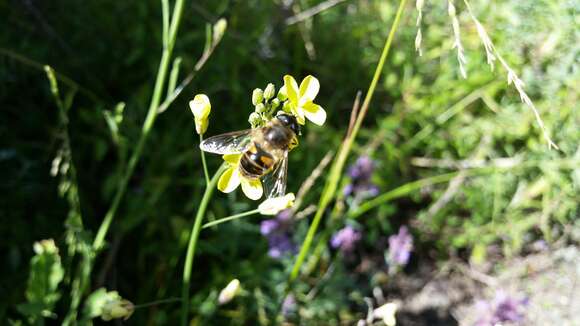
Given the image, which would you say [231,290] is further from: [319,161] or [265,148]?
[319,161]

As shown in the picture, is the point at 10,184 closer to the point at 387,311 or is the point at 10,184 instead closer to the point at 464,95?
the point at 387,311

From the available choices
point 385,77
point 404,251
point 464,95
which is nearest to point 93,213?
point 404,251

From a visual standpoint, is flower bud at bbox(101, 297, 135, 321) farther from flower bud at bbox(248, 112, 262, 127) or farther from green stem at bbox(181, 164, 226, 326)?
flower bud at bbox(248, 112, 262, 127)

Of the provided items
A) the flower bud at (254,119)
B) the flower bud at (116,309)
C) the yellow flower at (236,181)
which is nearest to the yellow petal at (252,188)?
the yellow flower at (236,181)

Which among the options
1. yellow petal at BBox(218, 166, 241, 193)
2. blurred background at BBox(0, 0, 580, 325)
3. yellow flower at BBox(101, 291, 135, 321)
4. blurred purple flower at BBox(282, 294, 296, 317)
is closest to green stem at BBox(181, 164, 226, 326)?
yellow petal at BBox(218, 166, 241, 193)

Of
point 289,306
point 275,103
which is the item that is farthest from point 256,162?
point 289,306

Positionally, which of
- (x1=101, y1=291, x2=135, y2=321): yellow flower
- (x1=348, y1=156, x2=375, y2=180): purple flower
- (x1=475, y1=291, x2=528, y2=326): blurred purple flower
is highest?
(x1=348, y1=156, x2=375, y2=180): purple flower

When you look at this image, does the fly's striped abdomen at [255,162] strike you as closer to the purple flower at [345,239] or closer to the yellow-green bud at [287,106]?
the yellow-green bud at [287,106]
